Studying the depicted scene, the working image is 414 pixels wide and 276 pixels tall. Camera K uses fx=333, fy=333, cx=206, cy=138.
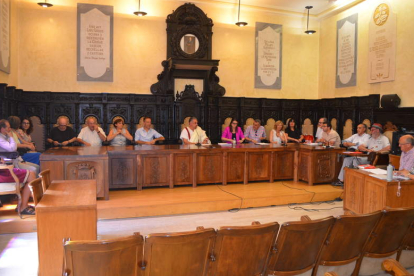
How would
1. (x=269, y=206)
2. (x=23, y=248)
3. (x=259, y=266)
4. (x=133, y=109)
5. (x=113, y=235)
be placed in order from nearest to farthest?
(x=259, y=266) < (x=23, y=248) < (x=113, y=235) < (x=269, y=206) < (x=133, y=109)

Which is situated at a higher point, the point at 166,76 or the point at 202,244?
the point at 166,76

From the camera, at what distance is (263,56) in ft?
33.0

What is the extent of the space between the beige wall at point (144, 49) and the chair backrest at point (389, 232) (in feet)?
24.3

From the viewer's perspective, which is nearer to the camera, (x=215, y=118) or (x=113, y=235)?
(x=113, y=235)

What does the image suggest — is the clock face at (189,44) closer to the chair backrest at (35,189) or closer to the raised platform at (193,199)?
the raised platform at (193,199)

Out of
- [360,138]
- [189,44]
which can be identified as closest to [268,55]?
[189,44]

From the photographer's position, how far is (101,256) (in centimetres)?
200

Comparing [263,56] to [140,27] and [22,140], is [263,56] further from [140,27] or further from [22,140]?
[22,140]

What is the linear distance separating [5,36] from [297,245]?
7.31m

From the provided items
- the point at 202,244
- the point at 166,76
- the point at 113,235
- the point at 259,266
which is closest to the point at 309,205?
the point at 113,235

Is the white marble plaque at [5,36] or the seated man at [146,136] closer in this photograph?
the white marble plaque at [5,36]

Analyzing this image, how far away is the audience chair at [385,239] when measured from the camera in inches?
105

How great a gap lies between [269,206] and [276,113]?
485 cm

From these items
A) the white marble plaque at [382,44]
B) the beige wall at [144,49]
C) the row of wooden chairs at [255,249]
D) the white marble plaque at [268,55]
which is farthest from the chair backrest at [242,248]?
the white marble plaque at [268,55]
